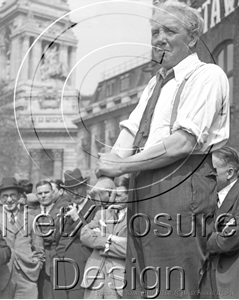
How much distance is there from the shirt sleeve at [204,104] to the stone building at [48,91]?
1.40 feet

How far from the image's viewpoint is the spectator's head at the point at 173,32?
2.27 m

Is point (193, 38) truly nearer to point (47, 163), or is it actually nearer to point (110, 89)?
point (110, 89)

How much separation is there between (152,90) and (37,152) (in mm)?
647

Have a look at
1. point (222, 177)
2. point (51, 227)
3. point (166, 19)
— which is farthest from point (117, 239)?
point (166, 19)

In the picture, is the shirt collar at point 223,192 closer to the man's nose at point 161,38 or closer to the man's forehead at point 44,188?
the man's nose at point 161,38

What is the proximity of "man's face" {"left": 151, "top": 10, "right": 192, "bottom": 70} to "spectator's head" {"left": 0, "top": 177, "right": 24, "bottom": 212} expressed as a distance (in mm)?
3659

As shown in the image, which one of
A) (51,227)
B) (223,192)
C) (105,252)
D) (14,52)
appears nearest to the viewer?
(14,52)

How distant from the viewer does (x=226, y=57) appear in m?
13.1

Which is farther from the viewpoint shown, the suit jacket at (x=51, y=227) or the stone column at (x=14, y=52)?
the suit jacket at (x=51, y=227)

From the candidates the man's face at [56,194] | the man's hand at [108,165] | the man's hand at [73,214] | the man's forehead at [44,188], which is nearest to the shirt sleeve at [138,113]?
the man's hand at [108,165]

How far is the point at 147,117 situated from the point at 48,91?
0.45 metres

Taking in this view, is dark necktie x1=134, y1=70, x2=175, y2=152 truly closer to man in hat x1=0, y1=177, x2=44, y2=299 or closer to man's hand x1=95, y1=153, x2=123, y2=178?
man's hand x1=95, y1=153, x2=123, y2=178

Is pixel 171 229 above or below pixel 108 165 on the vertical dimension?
below

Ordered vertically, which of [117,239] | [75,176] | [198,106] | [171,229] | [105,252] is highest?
[198,106]
